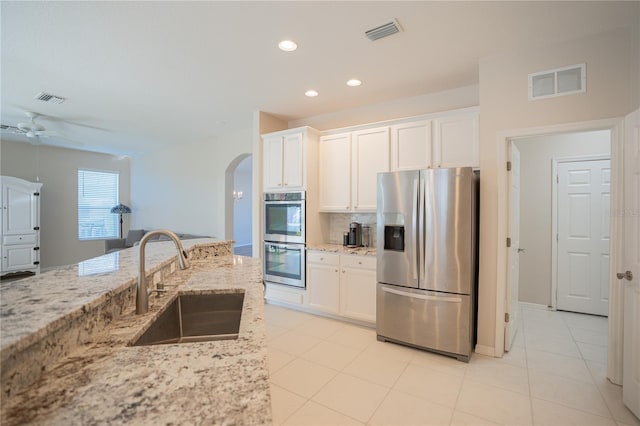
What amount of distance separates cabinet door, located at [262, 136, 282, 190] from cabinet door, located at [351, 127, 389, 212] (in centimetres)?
107

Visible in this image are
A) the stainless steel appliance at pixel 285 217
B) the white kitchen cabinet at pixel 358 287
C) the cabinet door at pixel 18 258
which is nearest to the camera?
the white kitchen cabinet at pixel 358 287

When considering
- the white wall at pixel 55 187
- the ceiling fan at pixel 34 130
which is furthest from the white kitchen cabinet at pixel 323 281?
the white wall at pixel 55 187

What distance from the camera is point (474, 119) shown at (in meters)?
3.04

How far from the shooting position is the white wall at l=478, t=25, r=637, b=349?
7.63 ft

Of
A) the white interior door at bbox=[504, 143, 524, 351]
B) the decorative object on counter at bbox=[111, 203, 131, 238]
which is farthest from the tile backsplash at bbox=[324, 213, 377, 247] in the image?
the decorative object on counter at bbox=[111, 203, 131, 238]

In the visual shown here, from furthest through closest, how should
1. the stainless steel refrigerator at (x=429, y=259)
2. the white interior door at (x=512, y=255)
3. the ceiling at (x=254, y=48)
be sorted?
the white interior door at (x=512, y=255) < the stainless steel refrigerator at (x=429, y=259) < the ceiling at (x=254, y=48)

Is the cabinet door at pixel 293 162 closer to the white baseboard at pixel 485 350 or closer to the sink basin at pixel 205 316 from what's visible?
the sink basin at pixel 205 316

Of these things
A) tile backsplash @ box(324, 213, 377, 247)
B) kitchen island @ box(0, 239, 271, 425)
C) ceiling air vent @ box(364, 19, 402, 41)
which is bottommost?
kitchen island @ box(0, 239, 271, 425)

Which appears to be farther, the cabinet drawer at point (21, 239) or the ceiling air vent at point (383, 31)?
the cabinet drawer at point (21, 239)

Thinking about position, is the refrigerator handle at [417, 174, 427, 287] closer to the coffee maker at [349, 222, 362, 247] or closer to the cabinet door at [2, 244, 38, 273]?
the coffee maker at [349, 222, 362, 247]

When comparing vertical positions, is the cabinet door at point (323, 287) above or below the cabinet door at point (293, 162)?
below

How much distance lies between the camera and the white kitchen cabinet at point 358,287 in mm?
3432

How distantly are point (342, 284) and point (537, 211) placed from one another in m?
3.03

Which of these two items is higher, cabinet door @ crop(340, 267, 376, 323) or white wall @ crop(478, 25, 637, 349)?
white wall @ crop(478, 25, 637, 349)
